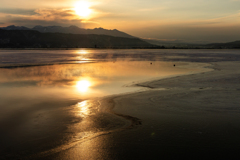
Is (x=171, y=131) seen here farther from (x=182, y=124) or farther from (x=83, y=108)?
(x=83, y=108)

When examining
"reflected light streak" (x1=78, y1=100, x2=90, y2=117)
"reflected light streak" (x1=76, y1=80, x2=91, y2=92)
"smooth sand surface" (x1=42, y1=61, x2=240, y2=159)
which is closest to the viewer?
"smooth sand surface" (x1=42, y1=61, x2=240, y2=159)

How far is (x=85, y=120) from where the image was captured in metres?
7.24

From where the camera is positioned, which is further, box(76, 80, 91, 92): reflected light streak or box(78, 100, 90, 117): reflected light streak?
box(76, 80, 91, 92): reflected light streak

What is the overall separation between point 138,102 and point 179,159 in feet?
16.0

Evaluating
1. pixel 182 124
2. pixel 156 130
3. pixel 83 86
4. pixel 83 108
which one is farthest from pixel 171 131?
pixel 83 86

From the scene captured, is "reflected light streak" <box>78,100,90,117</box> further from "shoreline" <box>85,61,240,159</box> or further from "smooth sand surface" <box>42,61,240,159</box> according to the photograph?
"shoreline" <box>85,61,240,159</box>

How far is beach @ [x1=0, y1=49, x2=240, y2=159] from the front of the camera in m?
5.00

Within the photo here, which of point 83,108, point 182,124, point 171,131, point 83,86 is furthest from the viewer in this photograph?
point 83,86

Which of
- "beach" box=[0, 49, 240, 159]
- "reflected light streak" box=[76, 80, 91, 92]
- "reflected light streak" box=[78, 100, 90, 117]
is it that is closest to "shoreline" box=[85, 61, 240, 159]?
"beach" box=[0, 49, 240, 159]

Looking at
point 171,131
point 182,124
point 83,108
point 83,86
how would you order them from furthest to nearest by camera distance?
1. point 83,86
2. point 83,108
3. point 182,124
4. point 171,131

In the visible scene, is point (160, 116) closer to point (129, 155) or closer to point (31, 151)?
point (129, 155)

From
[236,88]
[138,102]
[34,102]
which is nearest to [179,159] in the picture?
[138,102]

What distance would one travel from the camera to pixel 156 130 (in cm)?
637

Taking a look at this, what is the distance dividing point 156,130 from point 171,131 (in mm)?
443
